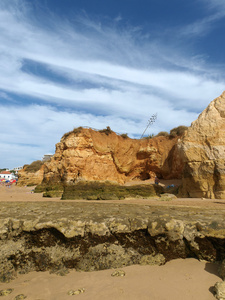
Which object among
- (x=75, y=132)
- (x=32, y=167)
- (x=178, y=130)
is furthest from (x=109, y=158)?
(x=32, y=167)

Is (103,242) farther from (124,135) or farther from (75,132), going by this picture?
(124,135)

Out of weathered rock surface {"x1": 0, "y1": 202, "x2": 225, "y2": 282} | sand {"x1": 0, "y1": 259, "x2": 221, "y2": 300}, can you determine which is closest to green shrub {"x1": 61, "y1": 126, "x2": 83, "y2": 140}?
weathered rock surface {"x1": 0, "y1": 202, "x2": 225, "y2": 282}

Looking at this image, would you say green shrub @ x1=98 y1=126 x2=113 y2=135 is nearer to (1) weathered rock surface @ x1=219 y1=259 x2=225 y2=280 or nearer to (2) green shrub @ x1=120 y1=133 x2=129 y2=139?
(2) green shrub @ x1=120 y1=133 x2=129 y2=139

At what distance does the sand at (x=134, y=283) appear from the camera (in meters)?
2.65

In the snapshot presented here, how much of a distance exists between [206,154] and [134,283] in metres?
12.0

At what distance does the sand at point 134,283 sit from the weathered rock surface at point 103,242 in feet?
0.48

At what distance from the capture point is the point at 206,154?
43.8ft

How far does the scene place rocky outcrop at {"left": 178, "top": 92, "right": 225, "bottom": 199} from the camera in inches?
501

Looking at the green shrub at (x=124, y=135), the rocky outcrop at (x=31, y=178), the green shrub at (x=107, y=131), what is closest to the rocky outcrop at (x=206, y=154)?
the green shrub at (x=107, y=131)

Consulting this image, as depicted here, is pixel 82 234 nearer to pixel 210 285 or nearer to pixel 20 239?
pixel 20 239

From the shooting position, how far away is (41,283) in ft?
10.3

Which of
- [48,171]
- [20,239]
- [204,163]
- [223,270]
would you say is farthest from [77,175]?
[223,270]

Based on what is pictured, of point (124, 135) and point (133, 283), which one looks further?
point (124, 135)

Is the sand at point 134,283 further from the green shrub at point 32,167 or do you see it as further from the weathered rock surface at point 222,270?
the green shrub at point 32,167
